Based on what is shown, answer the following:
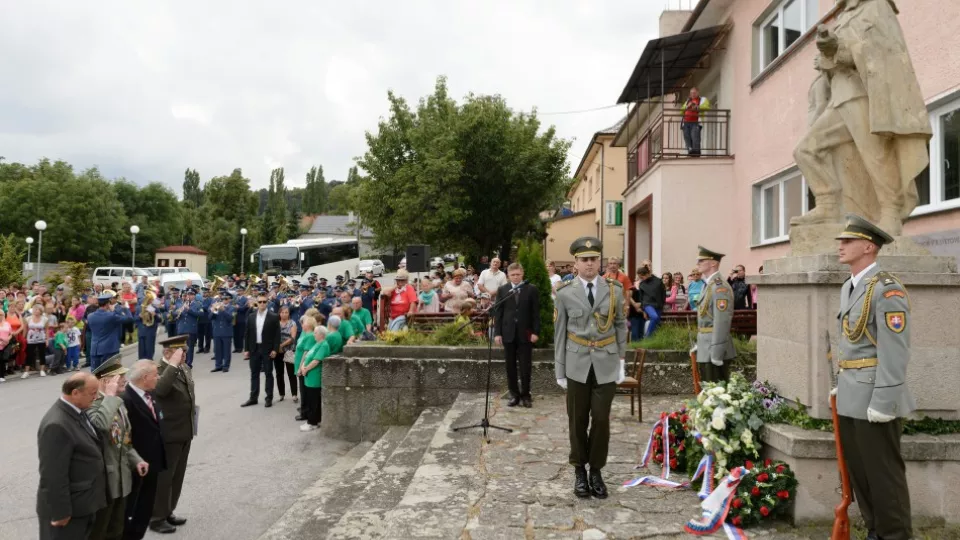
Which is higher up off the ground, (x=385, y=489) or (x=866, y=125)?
(x=866, y=125)

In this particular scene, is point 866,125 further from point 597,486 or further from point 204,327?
point 204,327

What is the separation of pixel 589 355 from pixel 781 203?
885 cm

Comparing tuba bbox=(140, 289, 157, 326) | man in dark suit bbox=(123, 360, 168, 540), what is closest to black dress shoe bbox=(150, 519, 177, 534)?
man in dark suit bbox=(123, 360, 168, 540)

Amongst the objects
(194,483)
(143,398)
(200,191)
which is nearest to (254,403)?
(194,483)

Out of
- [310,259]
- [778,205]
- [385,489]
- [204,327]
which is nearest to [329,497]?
[385,489]

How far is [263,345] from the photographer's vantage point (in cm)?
1184

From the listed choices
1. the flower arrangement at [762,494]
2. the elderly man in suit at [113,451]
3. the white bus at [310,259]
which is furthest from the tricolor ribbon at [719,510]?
the white bus at [310,259]

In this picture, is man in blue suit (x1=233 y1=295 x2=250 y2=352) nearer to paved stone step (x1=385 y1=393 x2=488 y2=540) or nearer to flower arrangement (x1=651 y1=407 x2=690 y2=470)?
paved stone step (x1=385 y1=393 x2=488 y2=540)

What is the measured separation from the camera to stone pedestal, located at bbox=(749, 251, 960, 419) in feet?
14.4

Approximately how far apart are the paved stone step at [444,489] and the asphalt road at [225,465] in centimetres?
189

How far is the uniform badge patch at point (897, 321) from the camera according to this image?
3.58 metres

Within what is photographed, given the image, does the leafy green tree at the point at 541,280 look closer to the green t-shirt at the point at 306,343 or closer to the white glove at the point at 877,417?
the green t-shirt at the point at 306,343

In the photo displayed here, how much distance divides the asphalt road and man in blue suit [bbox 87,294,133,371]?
1206 millimetres

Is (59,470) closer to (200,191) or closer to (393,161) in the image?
(393,161)
